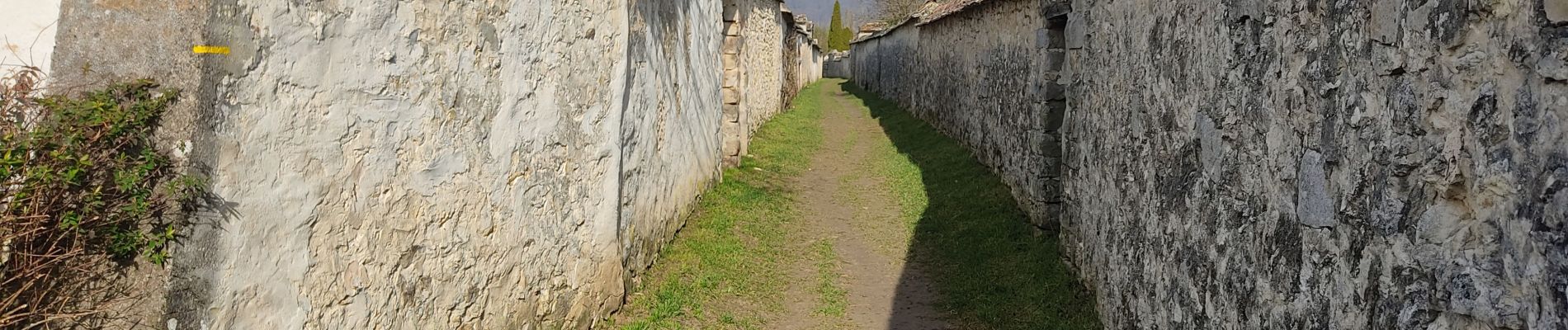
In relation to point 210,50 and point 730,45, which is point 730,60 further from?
point 210,50

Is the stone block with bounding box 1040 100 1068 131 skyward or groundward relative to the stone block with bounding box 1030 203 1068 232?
skyward

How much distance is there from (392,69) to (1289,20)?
9.60 ft

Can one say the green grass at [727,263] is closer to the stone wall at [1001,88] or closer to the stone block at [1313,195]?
the stone wall at [1001,88]

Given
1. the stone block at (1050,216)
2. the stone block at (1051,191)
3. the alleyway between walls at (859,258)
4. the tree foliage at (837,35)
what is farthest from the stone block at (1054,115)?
the tree foliage at (837,35)

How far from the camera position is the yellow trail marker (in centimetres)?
258

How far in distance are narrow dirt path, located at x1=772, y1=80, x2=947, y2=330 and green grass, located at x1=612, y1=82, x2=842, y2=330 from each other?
17 centimetres

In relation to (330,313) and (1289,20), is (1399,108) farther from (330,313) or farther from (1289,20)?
(330,313)

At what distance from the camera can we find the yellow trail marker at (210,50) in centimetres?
258

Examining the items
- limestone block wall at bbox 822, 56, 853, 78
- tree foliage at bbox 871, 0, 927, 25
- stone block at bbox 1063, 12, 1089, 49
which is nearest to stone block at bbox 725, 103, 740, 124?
stone block at bbox 1063, 12, 1089, 49

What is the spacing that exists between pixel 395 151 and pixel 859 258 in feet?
13.7

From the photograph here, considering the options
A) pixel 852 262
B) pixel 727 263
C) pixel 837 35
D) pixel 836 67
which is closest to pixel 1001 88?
pixel 852 262

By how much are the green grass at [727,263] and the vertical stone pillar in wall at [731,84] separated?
0.23m

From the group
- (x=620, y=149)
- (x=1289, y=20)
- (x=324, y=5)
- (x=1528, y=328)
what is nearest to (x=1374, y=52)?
(x=1289, y=20)

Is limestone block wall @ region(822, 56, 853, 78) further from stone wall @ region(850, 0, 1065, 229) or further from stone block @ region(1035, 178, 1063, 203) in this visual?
stone block @ region(1035, 178, 1063, 203)
